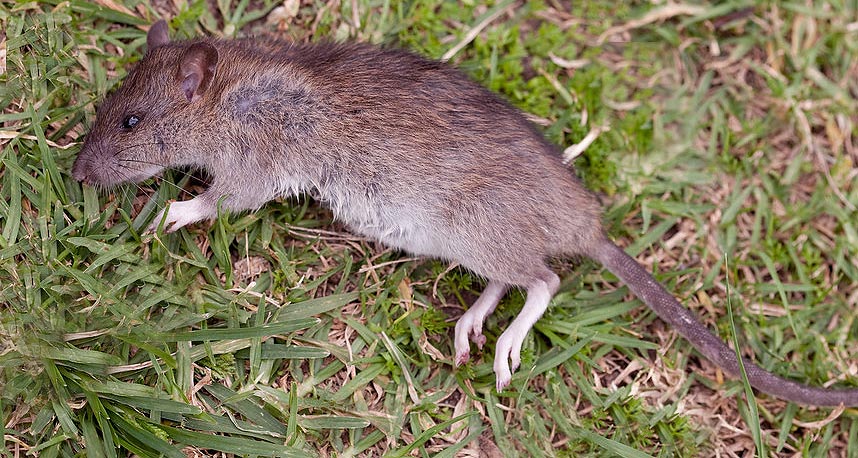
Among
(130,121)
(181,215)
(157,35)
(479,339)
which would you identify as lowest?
(479,339)

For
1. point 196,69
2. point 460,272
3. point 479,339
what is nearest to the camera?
point 196,69

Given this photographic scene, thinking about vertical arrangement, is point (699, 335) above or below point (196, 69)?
below

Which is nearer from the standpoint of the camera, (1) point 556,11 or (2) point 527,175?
(2) point 527,175

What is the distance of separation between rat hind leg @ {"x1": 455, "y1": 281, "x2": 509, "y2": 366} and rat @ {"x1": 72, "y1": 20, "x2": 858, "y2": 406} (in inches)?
7.8

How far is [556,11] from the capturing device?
504 cm

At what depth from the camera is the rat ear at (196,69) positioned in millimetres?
3645

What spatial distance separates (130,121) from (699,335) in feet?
10.4

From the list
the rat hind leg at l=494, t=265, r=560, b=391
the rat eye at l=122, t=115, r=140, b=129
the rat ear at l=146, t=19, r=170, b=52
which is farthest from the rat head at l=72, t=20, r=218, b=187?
the rat hind leg at l=494, t=265, r=560, b=391

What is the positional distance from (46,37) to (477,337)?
2.78m

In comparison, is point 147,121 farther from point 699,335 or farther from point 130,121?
point 699,335

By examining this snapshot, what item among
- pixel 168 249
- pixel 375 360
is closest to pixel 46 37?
pixel 168 249

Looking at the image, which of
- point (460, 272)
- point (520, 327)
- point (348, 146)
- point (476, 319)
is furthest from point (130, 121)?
point (520, 327)

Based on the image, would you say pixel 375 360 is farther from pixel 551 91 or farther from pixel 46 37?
pixel 46 37

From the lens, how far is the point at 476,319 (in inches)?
164
